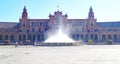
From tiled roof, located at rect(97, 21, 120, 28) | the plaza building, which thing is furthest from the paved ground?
tiled roof, located at rect(97, 21, 120, 28)

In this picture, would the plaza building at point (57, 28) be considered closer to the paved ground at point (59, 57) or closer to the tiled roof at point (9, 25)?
the tiled roof at point (9, 25)

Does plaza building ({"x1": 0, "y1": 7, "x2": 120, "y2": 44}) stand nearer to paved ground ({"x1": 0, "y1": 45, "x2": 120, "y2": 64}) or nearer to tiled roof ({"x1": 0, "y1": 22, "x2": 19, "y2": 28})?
tiled roof ({"x1": 0, "y1": 22, "x2": 19, "y2": 28})

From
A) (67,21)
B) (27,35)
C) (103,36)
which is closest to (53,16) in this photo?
(67,21)

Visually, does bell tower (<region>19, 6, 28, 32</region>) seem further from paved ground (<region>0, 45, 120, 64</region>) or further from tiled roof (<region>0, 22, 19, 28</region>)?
paved ground (<region>0, 45, 120, 64</region>)

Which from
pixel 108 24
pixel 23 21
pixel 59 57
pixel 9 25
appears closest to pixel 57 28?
pixel 23 21

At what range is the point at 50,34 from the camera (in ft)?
377

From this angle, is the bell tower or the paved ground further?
the bell tower

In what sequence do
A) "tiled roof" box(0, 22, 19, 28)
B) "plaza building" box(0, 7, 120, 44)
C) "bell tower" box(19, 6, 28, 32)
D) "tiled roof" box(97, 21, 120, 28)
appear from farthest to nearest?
"tiled roof" box(0, 22, 19, 28) → "tiled roof" box(97, 21, 120, 28) → "bell tower" box(19, 6, 28, 32) → "plaza building" box(0, 7, 120, 44)

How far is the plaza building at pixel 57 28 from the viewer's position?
11425cm

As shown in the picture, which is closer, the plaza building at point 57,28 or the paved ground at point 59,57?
the paved ground at point 59,57

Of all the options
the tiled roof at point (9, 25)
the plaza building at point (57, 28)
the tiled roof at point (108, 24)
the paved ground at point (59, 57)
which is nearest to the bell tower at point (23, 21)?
the plaza building at point (57, 28)

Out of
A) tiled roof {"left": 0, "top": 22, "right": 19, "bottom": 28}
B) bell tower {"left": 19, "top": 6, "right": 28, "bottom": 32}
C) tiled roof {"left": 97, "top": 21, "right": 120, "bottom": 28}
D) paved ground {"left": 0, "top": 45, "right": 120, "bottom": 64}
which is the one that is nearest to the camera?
paved ground {"left": 0, "top": 45, "right": 120, "bottom": 64}

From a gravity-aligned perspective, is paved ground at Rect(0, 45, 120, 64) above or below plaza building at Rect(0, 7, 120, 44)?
below

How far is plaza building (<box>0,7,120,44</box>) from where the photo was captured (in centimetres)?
11425
